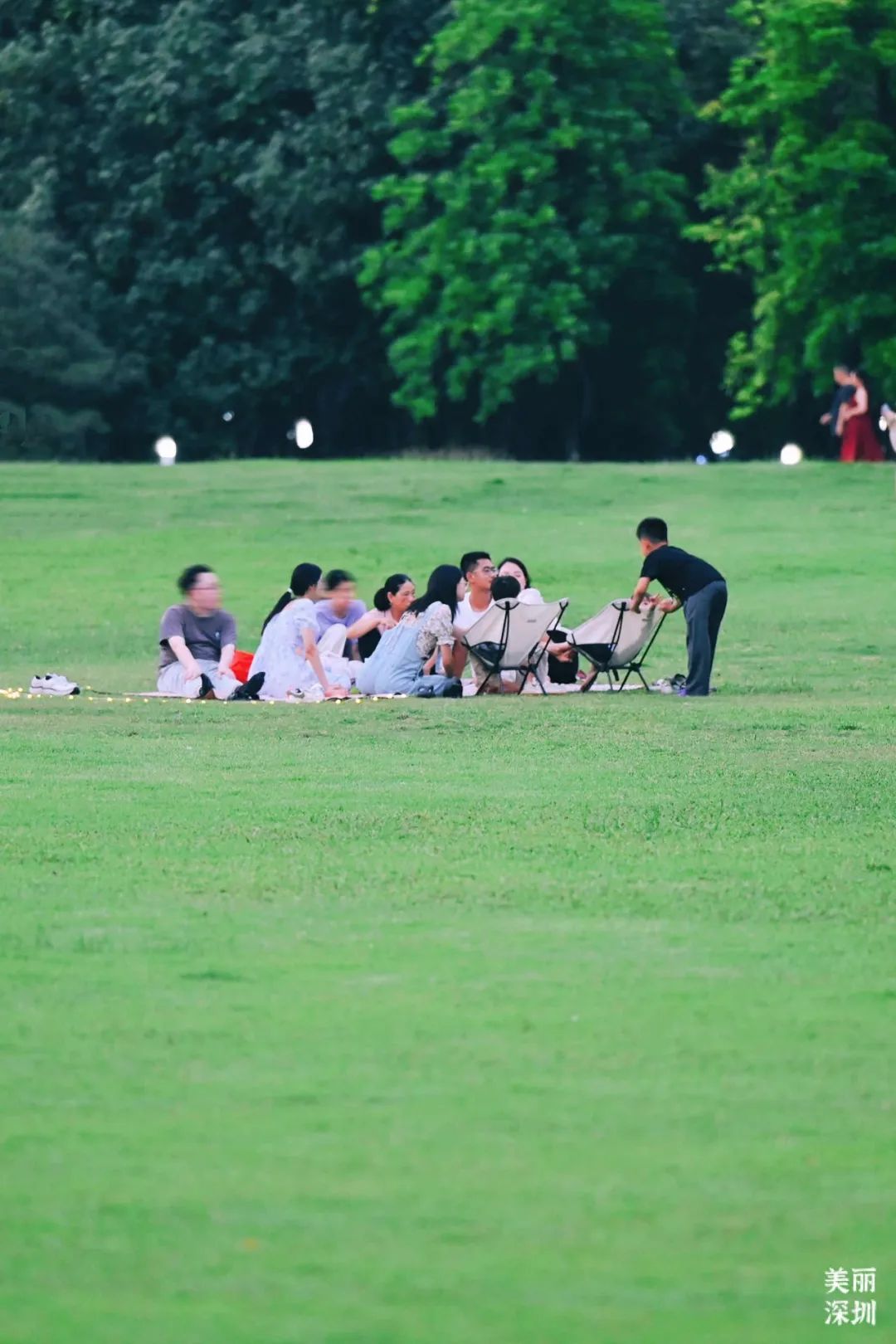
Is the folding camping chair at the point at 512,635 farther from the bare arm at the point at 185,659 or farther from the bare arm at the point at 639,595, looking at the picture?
the bare arm at the point at 185,659

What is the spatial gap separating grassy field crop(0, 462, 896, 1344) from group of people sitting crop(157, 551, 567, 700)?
907 millimetres

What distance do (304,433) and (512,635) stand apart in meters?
40.5

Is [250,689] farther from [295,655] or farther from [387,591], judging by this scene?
[387,591]

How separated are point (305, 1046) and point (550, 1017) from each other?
797 mm

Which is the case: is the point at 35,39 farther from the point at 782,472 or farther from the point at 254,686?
the point at 254,686

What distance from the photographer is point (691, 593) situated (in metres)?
20.2

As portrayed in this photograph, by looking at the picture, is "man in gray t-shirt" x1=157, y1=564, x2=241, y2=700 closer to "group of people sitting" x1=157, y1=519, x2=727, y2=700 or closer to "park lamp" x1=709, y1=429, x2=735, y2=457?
"group of people sitting" x1=157, y1=519, x2=727, y2=700

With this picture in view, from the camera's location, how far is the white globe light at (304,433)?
59.5 m

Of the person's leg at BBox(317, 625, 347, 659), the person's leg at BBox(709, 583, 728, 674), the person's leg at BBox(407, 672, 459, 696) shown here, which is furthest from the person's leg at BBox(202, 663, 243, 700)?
the person's leg at BBox(709, 583, 728, 674)

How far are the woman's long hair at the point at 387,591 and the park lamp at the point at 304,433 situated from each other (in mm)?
38019

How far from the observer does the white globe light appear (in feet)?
195

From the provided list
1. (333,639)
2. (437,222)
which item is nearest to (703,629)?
(333,639)

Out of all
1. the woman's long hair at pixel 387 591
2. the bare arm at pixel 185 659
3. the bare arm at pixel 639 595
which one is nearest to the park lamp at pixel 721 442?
the woman's long hair at pixel 387 591

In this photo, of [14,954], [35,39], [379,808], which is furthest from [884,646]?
[35,39]
